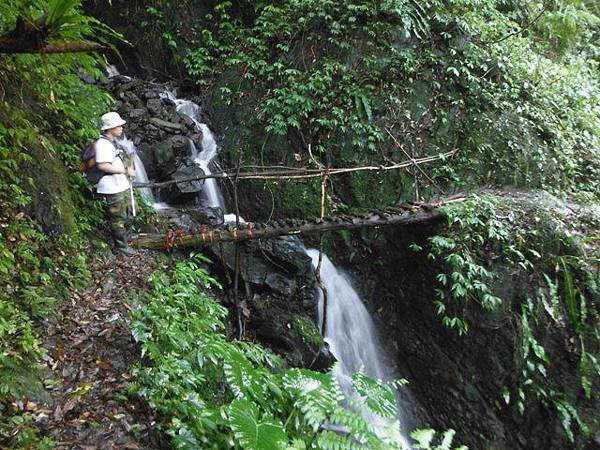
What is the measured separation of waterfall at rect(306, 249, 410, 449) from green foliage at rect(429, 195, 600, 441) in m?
1.51

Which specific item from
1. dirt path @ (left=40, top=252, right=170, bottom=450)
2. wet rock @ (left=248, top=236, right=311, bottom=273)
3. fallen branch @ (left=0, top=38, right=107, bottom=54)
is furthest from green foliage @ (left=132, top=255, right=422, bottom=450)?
wet rock @ (left=248, top=236, right=311, bottom=273)

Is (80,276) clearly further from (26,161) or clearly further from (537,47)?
(537,47)

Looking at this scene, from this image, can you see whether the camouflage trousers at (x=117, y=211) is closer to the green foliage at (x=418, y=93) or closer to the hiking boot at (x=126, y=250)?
the hiking boot at (x=126, y=250)

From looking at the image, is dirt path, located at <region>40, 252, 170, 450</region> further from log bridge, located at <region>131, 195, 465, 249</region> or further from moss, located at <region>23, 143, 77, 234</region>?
log bridge, located at <region>131, 195, 465, 249</region>

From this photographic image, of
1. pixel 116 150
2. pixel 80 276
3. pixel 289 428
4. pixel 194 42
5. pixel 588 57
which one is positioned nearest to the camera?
pixel 289 428

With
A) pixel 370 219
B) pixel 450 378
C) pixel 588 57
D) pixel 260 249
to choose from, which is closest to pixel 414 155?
pixel 370 219

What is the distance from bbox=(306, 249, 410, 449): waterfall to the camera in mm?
7215

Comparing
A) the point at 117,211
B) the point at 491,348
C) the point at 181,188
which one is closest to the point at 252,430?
the point at 117,211

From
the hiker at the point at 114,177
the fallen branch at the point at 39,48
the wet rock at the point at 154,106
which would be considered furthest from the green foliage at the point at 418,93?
the fallen branch at the point at 39,48

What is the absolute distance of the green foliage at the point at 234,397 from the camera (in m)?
2.65

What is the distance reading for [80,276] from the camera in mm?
4461

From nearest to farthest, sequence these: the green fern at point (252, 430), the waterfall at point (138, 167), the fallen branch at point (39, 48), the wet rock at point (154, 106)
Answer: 1. the fallen branch at point (39, 48)
2. the green fern at point (252, 430)
3. the waterfall at point (138, 167)
4. the wet rock at point (154, 106)

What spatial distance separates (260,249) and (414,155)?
391 cm

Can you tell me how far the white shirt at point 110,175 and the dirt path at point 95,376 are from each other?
3.85ft
